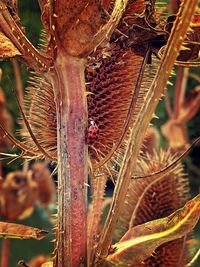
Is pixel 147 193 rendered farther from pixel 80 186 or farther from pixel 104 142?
pixel 80 186

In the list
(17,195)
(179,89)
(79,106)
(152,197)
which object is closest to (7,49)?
(79,106)

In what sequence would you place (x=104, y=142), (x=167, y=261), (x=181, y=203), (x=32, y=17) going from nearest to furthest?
(x=104, y=142), (x=167, y=261), (x=181, y=203), (x=32, y=17)

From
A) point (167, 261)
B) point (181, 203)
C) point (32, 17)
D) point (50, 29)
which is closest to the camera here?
point (50, 29)

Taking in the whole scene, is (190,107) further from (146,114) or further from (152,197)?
(146,114)

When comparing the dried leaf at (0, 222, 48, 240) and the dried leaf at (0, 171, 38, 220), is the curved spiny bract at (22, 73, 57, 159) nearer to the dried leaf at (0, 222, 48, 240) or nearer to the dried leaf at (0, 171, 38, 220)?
the dried leaf at (0, 222, 48, 240)

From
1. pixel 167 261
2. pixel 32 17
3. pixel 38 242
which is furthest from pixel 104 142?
pixel 38 242
